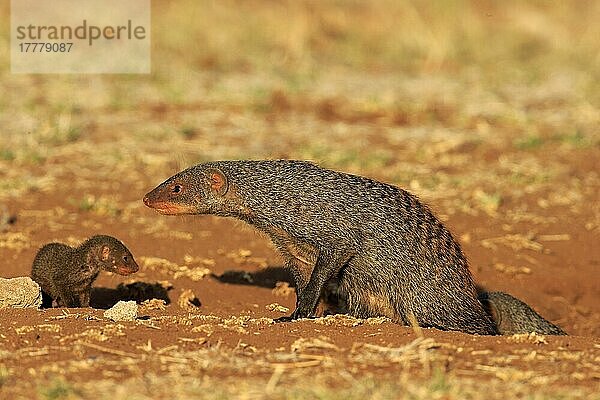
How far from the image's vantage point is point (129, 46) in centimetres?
1300

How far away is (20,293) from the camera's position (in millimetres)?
5480

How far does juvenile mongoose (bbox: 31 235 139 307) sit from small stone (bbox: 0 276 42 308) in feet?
1.13

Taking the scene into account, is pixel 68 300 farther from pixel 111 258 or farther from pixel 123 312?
pixel 123 312

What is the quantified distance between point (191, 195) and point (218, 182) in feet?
0.57

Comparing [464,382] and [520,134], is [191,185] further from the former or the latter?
[520,134]

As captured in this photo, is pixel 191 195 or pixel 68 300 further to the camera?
pixel 68 300

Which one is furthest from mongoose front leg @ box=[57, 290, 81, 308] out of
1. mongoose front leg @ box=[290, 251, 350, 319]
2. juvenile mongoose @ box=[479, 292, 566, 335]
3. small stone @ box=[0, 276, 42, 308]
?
juvenile mongoose @ box=[479, 292, 566, 335]

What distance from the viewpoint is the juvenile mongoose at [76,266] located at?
19.5ft

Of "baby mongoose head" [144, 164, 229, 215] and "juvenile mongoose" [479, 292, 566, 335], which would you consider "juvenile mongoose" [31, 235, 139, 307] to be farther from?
"juvenile mongoose" [479, 292, 566, 335]

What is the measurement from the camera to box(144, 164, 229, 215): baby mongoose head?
5.70 meters

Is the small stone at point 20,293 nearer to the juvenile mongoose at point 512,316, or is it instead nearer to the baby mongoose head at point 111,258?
the baby mongoose head at point 111,258

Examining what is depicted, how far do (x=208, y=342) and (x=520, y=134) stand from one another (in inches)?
250

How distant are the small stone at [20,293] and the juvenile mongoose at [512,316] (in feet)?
8.02

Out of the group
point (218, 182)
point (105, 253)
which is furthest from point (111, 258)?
point (218, 182)
